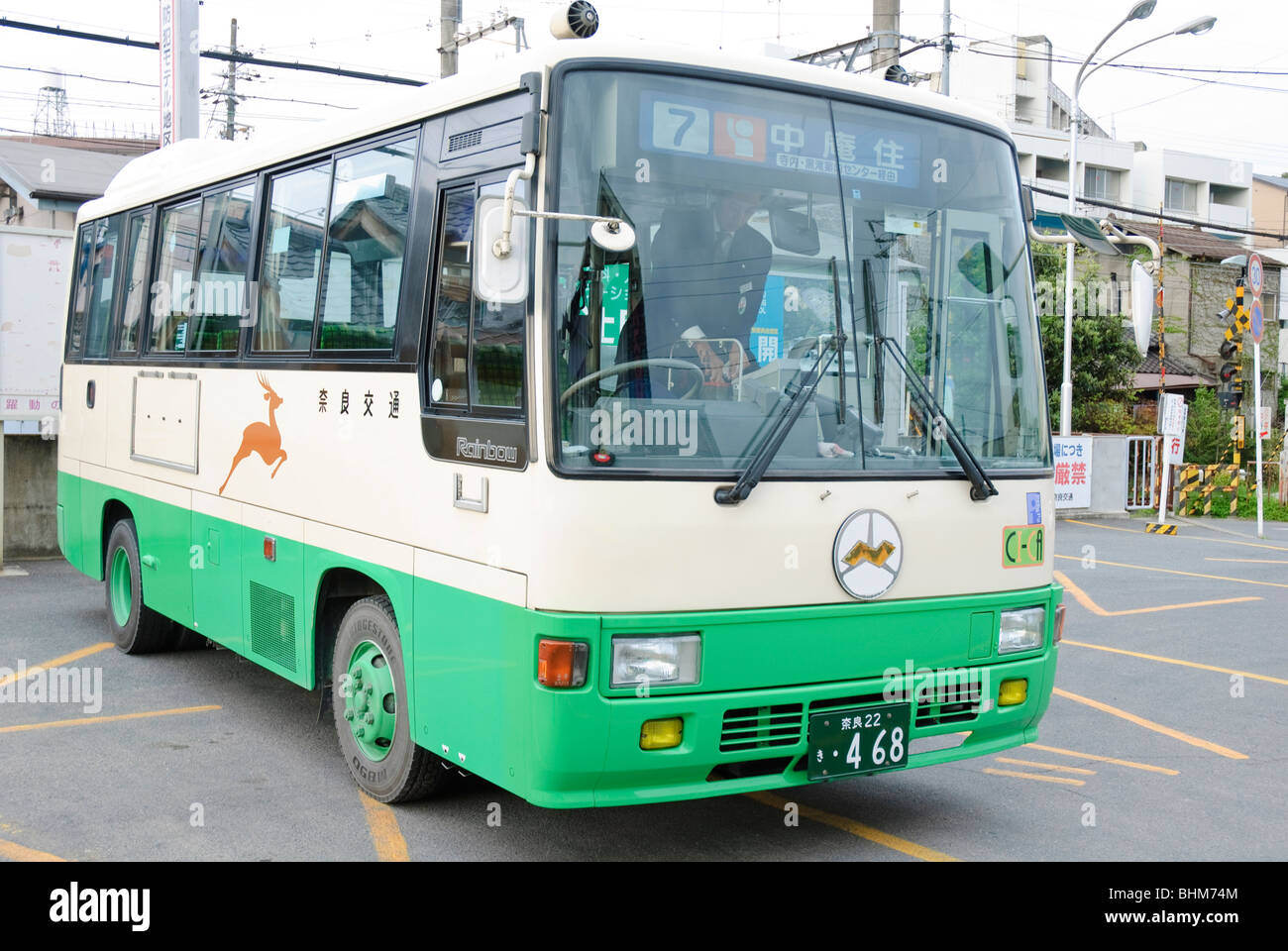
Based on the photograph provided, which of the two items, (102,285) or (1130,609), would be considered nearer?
(102,285)

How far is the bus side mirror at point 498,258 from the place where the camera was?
4.39 m

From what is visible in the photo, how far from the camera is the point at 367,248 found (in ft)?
19.2

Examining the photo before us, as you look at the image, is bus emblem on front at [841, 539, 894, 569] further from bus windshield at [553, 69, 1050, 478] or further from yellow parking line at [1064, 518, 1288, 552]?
yellow parking line at [1064, 518, 1288, 552]

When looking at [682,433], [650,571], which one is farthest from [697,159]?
[650,571]

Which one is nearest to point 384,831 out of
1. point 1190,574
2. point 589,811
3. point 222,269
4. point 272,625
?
point 589,811

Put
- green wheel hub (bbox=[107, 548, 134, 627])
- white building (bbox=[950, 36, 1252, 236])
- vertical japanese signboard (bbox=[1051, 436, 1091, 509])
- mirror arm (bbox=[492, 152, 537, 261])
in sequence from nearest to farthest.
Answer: mirror arm (bbox=[492, 152, 537, 261]) → green wheel hub (bbox=[107, 548, 134, 627]) → vertical japanese signboard (bbox=[1051, 436, 1091, 509]) → white building (bbox=[950, 36, 1252, 236])

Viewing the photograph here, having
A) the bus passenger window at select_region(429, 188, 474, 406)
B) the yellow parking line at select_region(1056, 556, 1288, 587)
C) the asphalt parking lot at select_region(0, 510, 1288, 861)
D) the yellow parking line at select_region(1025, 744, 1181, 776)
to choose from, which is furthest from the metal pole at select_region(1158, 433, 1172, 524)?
the bus passenger window at select_region(429, 188, 474, 406)

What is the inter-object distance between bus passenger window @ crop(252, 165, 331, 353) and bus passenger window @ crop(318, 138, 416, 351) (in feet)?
0.48

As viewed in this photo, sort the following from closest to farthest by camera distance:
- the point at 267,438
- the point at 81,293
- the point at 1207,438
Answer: the point at 267,438 → the point at 81,293 → the point at 1207,438

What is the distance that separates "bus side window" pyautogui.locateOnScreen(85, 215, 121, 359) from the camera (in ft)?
30.8

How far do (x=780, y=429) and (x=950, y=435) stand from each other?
85 centimetres

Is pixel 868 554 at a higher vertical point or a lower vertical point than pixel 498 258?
lower

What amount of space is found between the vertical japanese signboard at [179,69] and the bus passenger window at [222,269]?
359 inches

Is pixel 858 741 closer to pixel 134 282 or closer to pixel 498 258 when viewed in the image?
pixel 498 258
